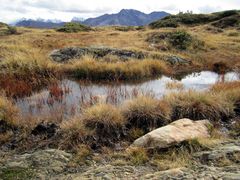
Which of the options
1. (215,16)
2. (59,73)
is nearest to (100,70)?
(59,73)

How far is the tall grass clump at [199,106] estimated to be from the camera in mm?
11742

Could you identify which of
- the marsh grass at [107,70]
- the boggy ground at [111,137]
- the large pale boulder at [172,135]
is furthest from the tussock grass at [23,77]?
the large pale boulder at [172,135]

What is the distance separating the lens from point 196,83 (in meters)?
17.9

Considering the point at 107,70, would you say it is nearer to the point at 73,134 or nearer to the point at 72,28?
the point at 73,134

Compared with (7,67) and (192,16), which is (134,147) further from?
(192,16)

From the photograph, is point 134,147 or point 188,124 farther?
point 188,124

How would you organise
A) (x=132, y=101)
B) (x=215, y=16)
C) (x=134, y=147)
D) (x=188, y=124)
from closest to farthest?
(x=134, y=147), (x=188, y=124), (x=132, y=101), (x=215, y=16)

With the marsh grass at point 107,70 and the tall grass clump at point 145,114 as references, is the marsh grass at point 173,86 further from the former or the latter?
the tall grass clump at point 145,114

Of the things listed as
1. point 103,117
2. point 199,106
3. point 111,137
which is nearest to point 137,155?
point 111,137

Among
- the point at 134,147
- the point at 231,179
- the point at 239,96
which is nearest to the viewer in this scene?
the point at 231,179

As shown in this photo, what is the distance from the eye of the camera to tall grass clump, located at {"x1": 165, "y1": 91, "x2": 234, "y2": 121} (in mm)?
11742

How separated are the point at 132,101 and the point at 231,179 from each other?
5476 mm

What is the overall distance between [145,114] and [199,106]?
79.7 inches

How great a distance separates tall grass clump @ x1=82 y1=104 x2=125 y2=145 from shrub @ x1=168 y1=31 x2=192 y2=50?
19.8m
